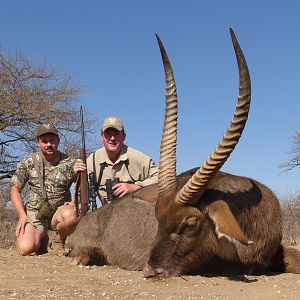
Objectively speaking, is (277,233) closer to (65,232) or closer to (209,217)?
(209,217)

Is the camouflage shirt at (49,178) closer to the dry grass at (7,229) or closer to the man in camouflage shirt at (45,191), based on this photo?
the man in camouflage shirt at (45,191)

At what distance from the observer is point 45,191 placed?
7.54m

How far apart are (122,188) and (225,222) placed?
2.61 m

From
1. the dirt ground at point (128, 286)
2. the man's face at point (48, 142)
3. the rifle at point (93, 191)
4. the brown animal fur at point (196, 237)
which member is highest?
the man's face at point (48, 142)

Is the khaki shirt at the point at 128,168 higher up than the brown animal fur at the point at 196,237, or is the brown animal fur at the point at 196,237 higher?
the khaki shirt at the point at 128,168

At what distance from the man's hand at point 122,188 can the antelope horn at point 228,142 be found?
7.30ft

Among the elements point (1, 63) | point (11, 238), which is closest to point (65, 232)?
point (11, 238)

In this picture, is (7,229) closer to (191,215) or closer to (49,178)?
(49,178)

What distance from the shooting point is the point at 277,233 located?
506 centimetres

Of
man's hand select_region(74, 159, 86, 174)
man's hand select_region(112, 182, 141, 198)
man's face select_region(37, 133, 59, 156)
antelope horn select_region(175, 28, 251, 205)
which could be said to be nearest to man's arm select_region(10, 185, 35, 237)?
man's face select_region(37, 133, 59, 156)

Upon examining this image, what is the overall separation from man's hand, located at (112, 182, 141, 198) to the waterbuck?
2.94 ft

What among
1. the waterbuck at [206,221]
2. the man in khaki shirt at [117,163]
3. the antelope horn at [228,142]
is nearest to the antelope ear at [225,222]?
the waterbuck at [206,221]

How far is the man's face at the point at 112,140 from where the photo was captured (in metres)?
7.25

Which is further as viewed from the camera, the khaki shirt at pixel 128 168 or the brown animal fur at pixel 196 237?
the khaki shirt at pixel 128 168
